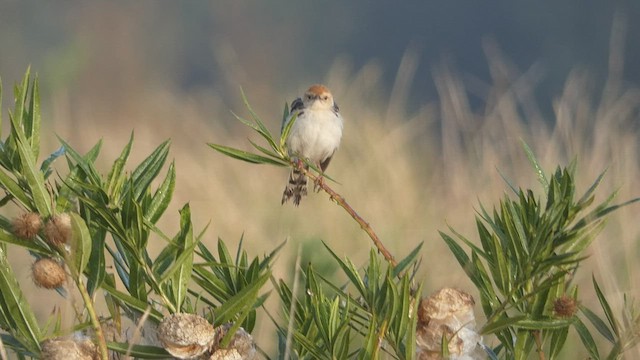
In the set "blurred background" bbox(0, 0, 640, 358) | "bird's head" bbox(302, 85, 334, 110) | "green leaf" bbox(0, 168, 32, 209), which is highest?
"blurred background" bbox(0, 0, 640, 358)

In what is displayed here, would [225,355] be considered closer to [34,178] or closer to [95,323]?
[95,323]

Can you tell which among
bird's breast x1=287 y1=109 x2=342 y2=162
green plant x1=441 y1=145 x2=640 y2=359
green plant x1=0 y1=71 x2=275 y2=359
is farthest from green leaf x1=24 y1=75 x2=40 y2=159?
bird's breast x1=287 y1=109 x2=342 y2=162

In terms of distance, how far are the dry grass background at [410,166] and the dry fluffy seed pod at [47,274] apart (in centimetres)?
241

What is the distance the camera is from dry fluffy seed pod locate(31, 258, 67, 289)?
115 cm

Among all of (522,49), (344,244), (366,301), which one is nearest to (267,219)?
(344,244)

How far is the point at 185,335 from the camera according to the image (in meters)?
1.11

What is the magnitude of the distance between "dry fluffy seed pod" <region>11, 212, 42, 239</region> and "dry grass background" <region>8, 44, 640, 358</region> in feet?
7.88

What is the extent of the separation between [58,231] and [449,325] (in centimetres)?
37

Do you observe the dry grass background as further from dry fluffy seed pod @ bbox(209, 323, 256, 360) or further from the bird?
dry fluffy seed pod @ bbox(209, 323, 256, 360)

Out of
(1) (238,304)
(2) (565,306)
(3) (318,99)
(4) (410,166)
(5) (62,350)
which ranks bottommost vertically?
(5) (62,350)

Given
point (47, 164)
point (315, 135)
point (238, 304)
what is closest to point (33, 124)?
point (47, 164)

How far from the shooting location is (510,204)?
1259 mm

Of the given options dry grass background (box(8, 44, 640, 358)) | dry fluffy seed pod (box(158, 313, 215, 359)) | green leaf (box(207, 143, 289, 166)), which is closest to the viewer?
dry fluffy seed pod (box(158, 313, 215, 359))

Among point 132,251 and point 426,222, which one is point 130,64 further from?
point 132,251
